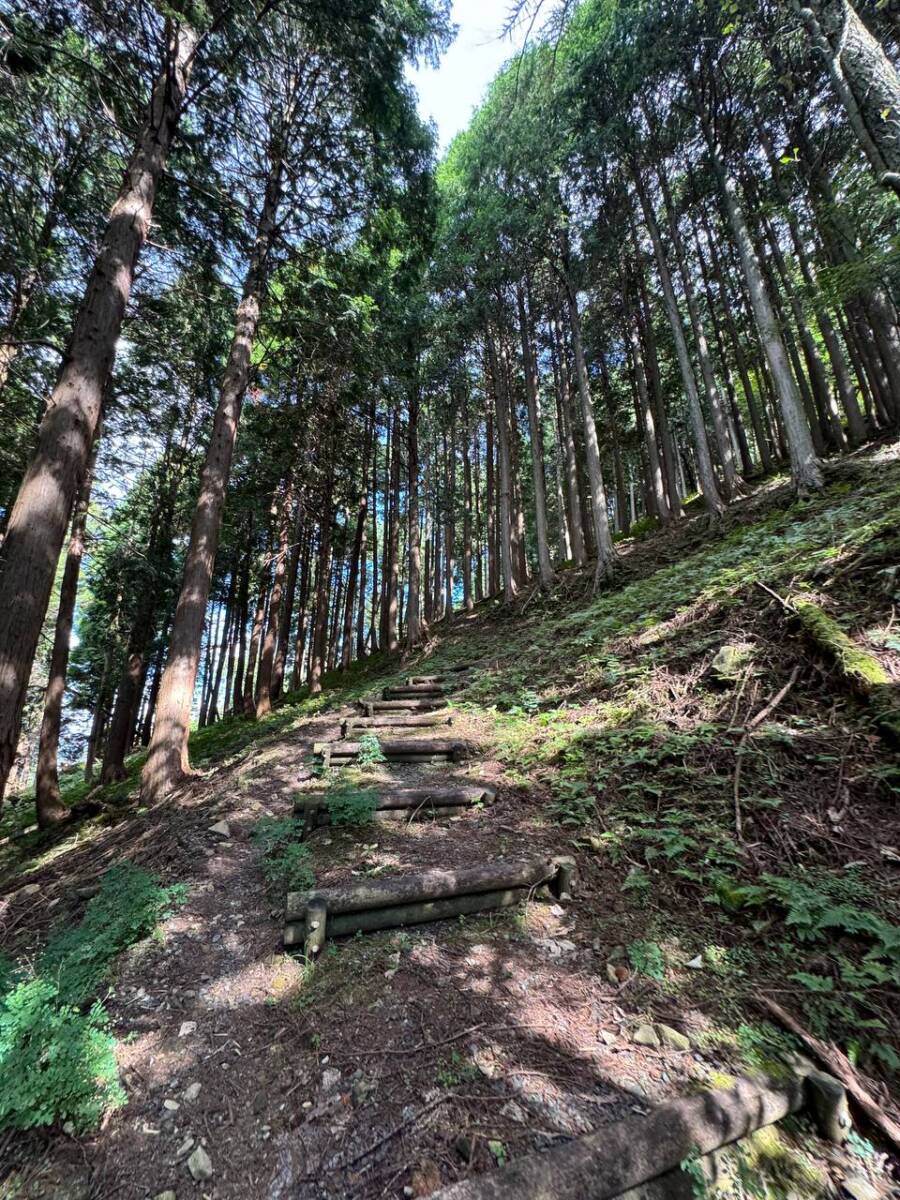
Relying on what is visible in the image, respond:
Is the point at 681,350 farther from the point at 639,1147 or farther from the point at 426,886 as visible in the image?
the point at 639,1147

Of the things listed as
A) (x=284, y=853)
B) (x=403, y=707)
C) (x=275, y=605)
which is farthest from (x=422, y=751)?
(x=275, y=605)

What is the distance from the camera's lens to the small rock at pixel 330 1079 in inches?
81.8

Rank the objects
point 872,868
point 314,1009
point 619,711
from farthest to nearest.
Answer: point 619,711 → point 872,868 → point 314,1009

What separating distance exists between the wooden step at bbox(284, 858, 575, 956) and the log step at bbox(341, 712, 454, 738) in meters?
3.76

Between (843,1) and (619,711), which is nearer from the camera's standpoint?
(843,1)

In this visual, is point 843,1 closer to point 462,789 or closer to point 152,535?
point 462,789

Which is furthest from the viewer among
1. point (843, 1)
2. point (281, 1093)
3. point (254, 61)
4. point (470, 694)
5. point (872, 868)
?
point (470, 694)

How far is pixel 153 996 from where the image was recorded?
103 inches

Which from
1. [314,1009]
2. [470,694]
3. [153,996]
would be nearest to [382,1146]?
[314,1009]

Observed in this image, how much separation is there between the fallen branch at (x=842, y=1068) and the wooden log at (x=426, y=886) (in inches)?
52.0

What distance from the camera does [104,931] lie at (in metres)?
3.01

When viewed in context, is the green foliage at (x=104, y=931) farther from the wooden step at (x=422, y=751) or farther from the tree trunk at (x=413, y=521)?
the tree trunk at (x=413, y=521)

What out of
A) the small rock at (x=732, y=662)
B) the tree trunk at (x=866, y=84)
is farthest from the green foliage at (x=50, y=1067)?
the tree trunk at (x=866, y=84)

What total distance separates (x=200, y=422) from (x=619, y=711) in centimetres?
1245
